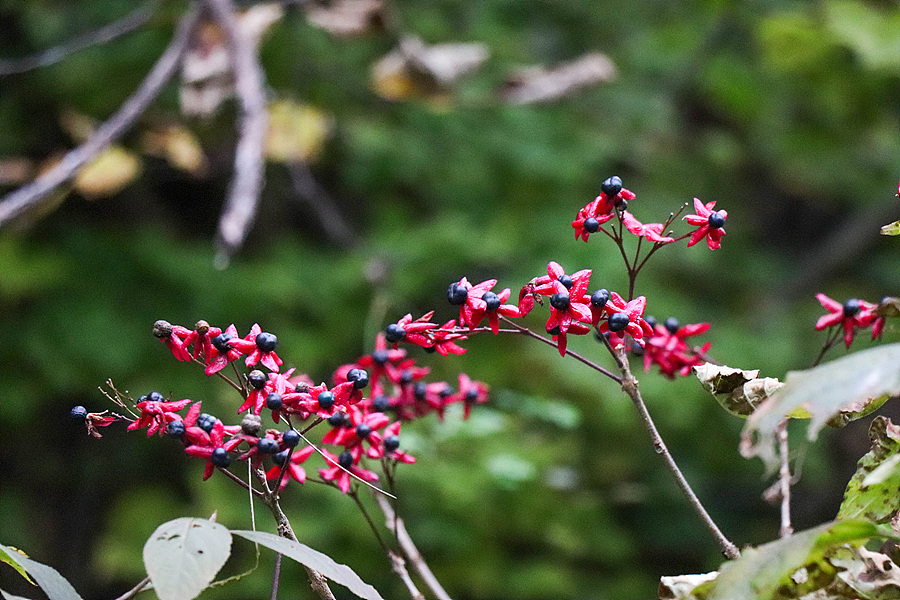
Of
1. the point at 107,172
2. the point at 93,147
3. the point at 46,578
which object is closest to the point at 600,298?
the point at 46,578

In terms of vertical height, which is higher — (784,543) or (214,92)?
(214,92)

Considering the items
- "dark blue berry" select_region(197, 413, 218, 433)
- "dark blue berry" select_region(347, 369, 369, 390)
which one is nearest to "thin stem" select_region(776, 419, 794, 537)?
"dark blue berry" select_region(347, 369, 369, 390)

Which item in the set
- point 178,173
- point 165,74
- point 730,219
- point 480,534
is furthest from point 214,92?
point 730,219

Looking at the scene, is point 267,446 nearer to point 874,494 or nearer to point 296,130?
point 874,494

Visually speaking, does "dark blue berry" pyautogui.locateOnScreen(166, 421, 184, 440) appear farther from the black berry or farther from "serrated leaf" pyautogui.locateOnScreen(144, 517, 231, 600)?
the black berry

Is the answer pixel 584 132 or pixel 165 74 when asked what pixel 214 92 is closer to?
pixel 165 74

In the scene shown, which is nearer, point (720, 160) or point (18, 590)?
point (18, 590)
